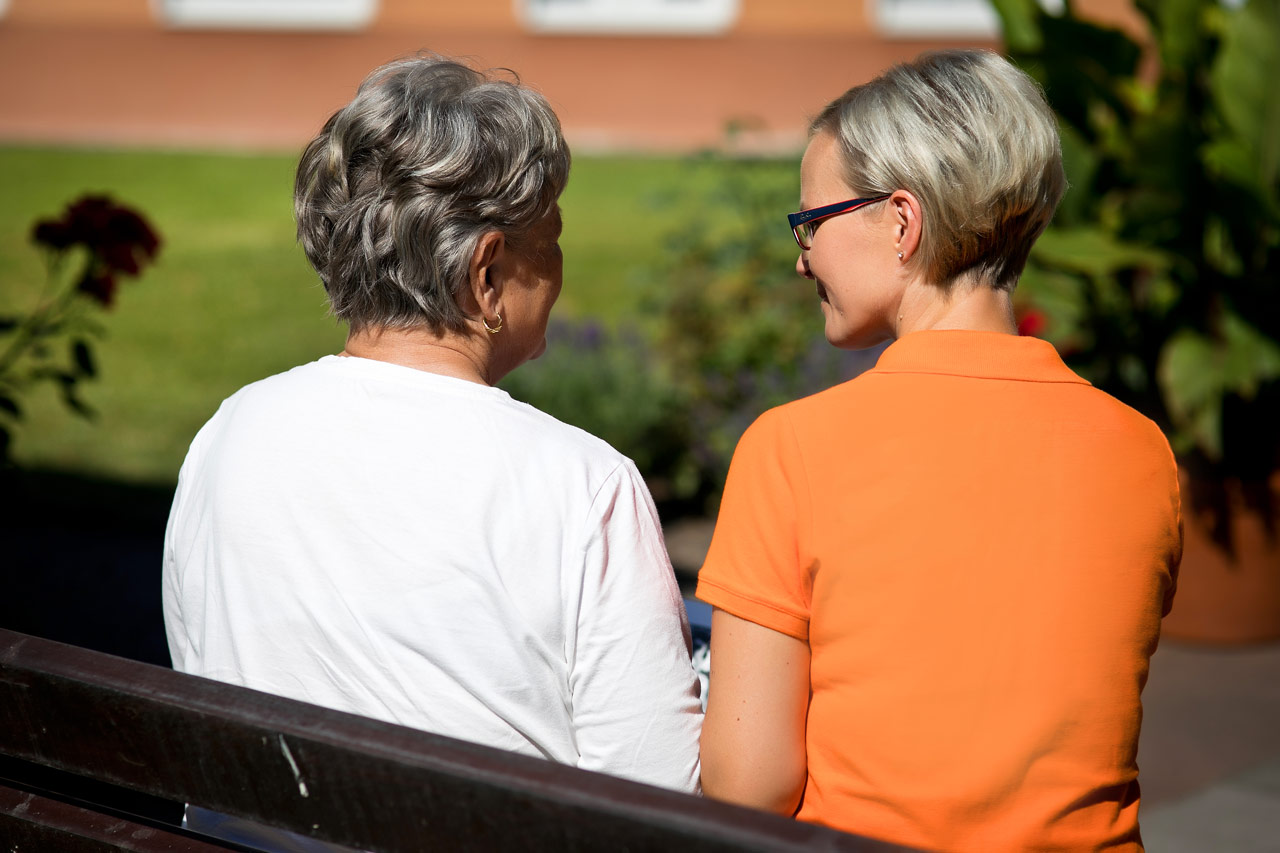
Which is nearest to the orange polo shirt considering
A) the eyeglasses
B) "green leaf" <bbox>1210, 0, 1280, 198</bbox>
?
the eyeglasses

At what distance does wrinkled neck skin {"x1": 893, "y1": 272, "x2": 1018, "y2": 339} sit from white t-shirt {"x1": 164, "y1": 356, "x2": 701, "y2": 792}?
43 cm

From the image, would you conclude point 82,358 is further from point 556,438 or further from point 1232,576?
point 1232,576

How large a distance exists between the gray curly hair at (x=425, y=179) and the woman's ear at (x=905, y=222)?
47 cm

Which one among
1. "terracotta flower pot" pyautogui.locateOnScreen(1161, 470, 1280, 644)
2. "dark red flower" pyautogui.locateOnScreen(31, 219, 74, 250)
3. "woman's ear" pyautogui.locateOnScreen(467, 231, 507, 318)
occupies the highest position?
"woman's ear" pyautogui.locateOnScreen(467, 231, 507, 318)

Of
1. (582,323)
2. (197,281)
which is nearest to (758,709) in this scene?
(582,323)

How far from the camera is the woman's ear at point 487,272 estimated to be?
1.73m

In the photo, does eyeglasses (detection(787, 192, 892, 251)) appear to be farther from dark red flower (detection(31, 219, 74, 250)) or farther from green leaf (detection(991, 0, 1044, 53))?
green leaf (detection(991, 0, 1044, 53))

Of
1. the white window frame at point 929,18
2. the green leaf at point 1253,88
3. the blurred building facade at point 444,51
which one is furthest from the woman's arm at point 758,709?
the white window frame at point 929,18

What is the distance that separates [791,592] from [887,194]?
536mm

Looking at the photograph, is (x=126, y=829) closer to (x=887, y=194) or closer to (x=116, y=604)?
(x=887, y=194)

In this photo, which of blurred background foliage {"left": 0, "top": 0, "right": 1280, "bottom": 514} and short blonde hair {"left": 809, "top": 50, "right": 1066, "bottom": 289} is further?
blurred background foliage {"left": 0, "top": 0, "right": 1280, "bottom": 514}

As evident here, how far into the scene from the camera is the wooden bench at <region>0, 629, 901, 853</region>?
1.23m

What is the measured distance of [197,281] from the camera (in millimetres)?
11016

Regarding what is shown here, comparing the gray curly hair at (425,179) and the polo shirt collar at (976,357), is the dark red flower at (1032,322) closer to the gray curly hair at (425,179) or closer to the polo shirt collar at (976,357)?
the polo shirt collar at (976,357)
